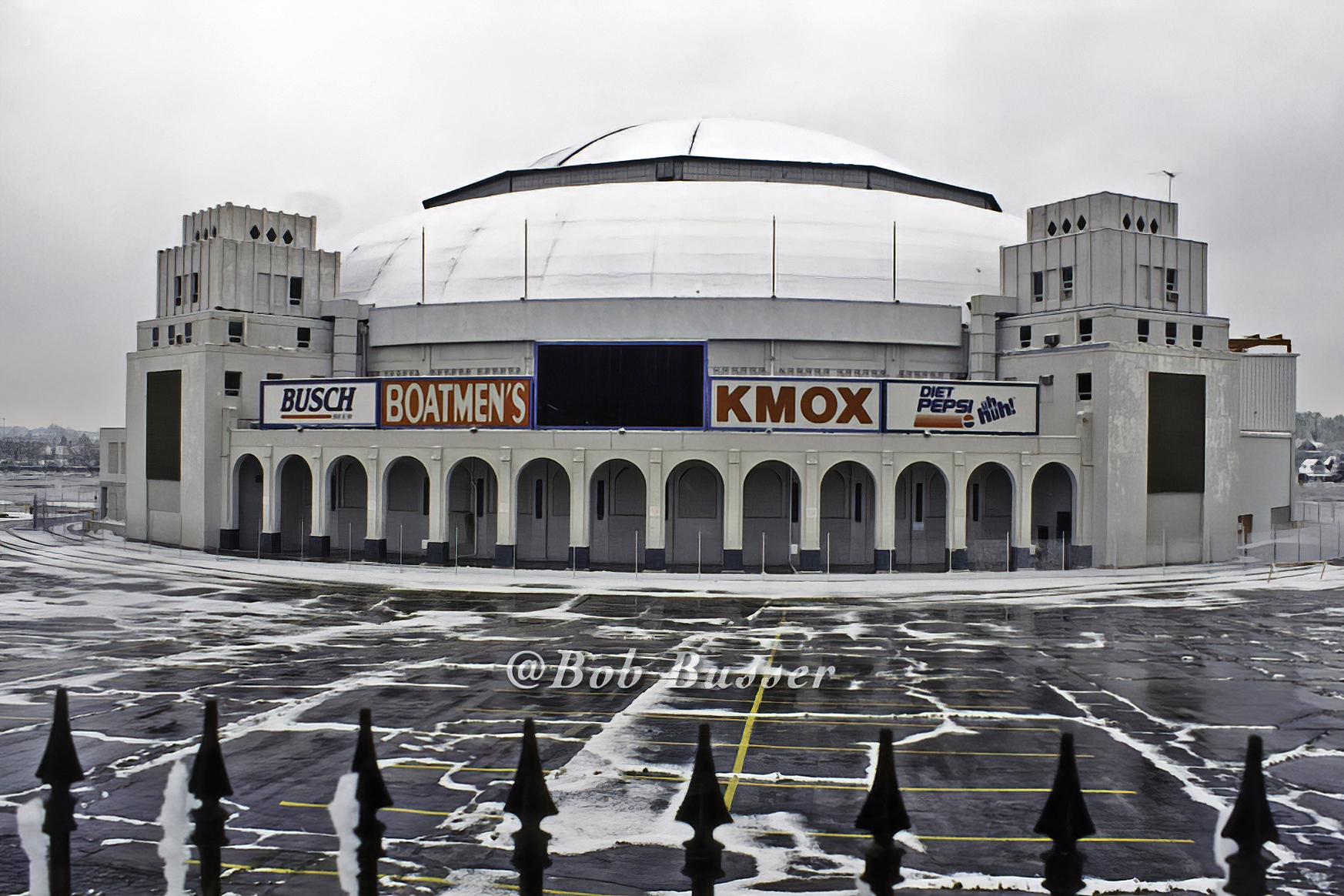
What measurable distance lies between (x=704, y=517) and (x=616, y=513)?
4474 mm

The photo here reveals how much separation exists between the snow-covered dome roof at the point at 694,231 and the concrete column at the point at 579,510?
12221 mm

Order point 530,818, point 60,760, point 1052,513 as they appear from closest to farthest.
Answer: point 530,818 → point 60,760 → point 1052,513

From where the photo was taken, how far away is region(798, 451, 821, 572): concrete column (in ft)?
→ 164

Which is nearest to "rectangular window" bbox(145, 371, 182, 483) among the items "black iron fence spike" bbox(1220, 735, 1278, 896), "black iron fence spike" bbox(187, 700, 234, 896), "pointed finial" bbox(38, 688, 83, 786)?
"pointed finial" bbox(38, 688, 83, 786)

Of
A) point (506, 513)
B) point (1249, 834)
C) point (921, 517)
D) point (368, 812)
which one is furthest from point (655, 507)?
point (1249, 834)

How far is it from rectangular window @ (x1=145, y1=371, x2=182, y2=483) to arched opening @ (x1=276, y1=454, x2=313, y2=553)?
619cm

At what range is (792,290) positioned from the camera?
2333 inches

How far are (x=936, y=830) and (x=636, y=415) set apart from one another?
38.0m

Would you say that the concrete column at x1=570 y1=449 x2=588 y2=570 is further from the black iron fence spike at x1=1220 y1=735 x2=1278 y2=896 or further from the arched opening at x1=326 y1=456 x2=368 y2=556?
the black iron fence spike at x1=1220 y1=735 x2=1278 y2=896

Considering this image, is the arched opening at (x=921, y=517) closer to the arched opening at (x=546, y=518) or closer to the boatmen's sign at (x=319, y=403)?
the arched opening at (x=546, y=518)

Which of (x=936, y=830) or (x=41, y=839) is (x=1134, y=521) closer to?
(x=936, y=830)

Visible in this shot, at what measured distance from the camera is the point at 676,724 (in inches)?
815

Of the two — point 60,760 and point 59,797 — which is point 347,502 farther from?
point 60,760

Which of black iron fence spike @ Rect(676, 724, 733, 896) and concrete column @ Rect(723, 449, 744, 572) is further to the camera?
concrete column @ Rect(723, 449, 744, 572)
